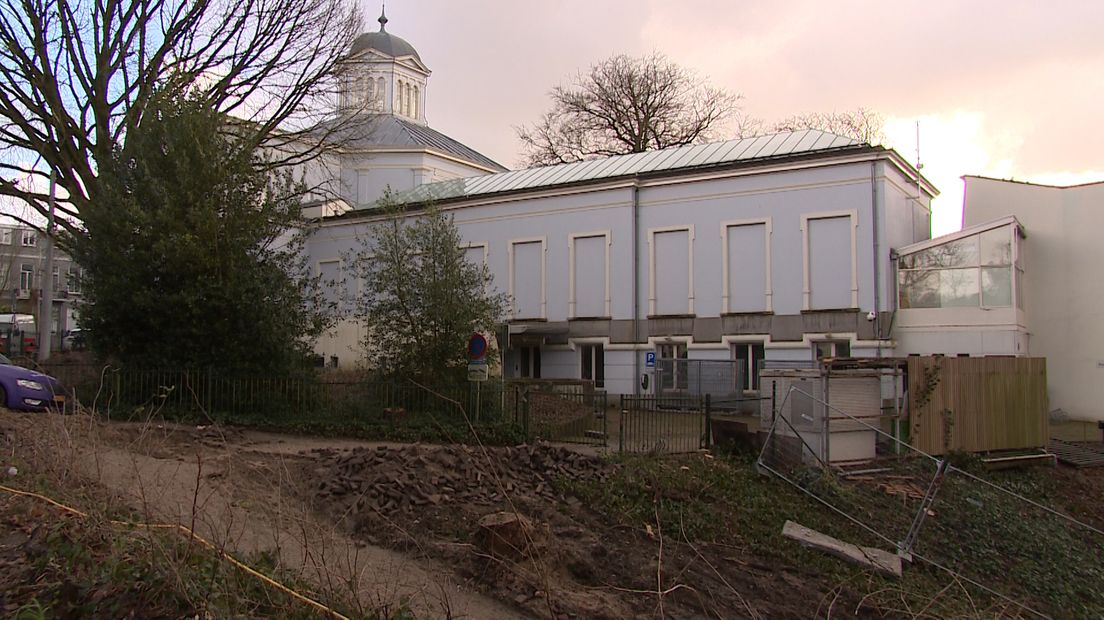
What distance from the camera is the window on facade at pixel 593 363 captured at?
92.3 feet

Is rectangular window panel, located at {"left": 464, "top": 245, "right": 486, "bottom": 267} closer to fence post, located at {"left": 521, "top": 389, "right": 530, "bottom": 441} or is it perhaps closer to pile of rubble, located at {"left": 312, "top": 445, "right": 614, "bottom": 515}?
fence post, located at {"left": 521, "top": 389, "right": 530, "bottom": 441}

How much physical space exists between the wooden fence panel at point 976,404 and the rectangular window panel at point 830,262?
7.02 meters

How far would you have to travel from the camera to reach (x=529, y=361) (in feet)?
96.5

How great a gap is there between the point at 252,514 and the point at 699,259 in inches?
820

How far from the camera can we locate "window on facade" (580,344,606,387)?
2814 cm

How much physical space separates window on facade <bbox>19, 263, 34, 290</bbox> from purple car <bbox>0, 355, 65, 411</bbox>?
61.0m

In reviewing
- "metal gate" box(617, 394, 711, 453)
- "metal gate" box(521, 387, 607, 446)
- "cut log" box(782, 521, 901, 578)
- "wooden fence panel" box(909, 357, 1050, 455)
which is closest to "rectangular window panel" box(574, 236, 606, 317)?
"metal gate" box(521, 387, 607, 446)

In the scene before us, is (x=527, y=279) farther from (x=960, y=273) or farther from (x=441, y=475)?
(x=441, y=475)

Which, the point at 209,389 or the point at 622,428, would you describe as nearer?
the point at 622,428

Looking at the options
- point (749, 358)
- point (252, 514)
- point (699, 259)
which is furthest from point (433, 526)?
point (699, 259)

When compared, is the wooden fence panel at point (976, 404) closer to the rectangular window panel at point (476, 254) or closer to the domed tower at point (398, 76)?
the rectangular window panel at point (476, 254)

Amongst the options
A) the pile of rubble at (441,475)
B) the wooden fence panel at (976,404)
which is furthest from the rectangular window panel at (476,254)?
Answer: the wooden fence panel at (976,404)

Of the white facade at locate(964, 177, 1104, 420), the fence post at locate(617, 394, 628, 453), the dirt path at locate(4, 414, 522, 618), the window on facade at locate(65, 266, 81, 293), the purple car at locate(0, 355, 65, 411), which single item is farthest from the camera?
the white facade at locate(964, 177, 1104, 420)

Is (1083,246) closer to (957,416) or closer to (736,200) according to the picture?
(736,200)
